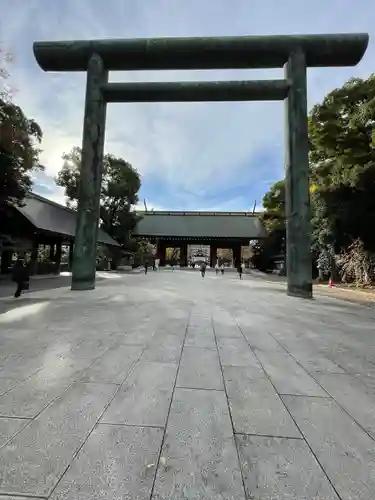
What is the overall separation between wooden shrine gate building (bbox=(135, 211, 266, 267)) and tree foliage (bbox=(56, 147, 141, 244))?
131 inches

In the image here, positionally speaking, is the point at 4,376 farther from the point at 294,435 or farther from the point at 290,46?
the point at 290,46

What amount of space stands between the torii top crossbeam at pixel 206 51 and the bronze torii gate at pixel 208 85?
0.10ft

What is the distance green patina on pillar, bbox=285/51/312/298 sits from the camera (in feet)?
34.9

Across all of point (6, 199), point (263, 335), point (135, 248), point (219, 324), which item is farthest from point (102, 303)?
point (135, 248)

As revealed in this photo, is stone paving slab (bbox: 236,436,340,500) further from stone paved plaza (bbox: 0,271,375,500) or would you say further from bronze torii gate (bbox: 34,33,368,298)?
bronze torii gate (bbox: 34,33,368,298)

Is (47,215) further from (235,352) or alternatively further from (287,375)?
(287,375)

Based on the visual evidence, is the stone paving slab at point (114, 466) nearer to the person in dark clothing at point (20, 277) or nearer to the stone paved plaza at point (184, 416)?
the stone paved plaza at point (184, 416)

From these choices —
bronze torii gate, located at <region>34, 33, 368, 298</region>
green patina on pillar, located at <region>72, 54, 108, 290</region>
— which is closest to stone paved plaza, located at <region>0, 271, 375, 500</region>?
bronze torii gate, located at <region>34, 33, 368, 298</region>

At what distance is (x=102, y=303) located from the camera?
8.16m

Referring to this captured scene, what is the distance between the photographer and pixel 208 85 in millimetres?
11195

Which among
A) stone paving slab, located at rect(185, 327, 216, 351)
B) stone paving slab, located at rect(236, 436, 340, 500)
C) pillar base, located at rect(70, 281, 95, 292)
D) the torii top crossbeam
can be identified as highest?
the torii top crossbeam

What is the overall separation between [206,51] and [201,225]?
30.8m

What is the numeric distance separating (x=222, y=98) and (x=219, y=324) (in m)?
9.21

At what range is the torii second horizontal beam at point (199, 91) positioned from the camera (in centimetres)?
1116
